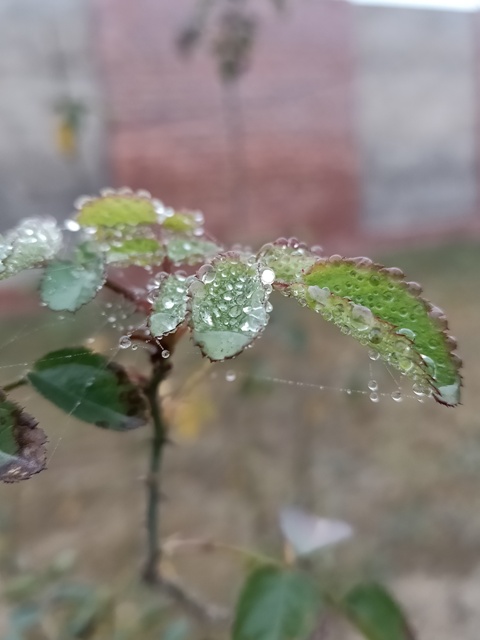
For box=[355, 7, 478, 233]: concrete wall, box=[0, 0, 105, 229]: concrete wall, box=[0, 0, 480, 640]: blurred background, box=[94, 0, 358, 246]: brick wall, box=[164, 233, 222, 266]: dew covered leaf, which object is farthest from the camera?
box=[355, 7, 478, 233]: concrete wall

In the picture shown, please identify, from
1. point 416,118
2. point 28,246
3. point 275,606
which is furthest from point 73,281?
point 416,118

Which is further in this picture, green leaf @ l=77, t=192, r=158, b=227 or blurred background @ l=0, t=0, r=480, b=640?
blurred background @ l=0, t=0, r=480, b=640

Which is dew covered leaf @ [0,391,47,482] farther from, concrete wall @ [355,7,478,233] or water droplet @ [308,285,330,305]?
concrete wall @ [355,7,478,233]

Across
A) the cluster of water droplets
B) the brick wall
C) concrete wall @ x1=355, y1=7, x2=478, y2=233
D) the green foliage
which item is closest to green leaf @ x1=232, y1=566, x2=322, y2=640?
the green foliage

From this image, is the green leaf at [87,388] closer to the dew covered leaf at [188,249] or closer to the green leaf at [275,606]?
the dew covered leaf at [188,249]

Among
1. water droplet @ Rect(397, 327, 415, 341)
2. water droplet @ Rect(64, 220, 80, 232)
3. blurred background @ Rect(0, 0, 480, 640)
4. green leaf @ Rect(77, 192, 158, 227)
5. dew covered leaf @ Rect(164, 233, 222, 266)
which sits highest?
green leaf @ Rect(77, 192, 158, 227)

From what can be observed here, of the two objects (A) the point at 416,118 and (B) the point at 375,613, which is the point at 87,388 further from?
(A) the point at 416,118
